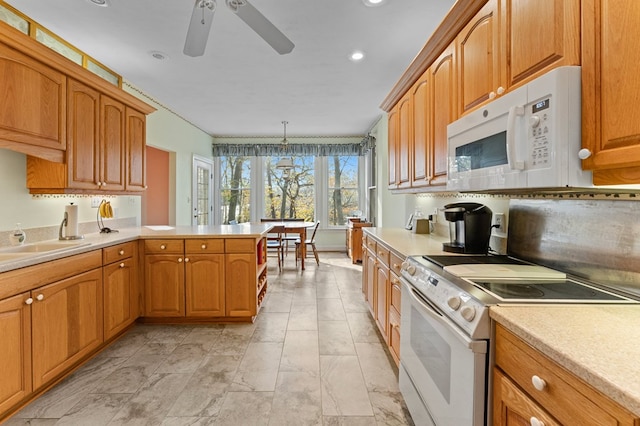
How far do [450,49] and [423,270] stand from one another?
58.2 inches

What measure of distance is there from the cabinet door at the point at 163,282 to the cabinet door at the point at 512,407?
8.88ft

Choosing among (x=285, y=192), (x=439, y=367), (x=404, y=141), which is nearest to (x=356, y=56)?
(x=404, y=141)

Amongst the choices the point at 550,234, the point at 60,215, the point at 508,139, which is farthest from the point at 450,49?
the point at 60,215

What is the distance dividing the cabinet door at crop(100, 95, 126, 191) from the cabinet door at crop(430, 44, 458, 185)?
2.79 m

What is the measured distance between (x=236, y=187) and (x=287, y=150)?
4.69 feet

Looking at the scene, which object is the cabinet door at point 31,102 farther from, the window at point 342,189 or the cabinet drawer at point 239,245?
the window at point 342,189

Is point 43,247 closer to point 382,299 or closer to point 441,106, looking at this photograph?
point 382,299

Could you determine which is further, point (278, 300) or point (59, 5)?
point (278, 300)

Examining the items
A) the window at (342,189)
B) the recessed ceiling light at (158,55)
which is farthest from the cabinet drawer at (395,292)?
the window at (342,189)

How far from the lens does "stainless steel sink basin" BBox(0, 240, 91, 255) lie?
222 cm

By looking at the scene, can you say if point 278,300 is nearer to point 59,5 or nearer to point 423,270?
point 423,270

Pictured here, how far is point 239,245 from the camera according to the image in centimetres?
304

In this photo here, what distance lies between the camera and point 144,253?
2990 millimetres

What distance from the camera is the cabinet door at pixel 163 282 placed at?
9.82ft
